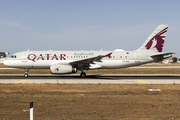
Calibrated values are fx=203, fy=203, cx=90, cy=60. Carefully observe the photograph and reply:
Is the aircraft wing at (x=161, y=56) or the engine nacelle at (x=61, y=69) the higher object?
the aircraft wing at (x=161, y=56)

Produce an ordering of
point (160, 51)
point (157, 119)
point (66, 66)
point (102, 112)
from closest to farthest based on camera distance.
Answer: point (157, 119)
point (102, 112)
point (66, 66)
point (160, 51)

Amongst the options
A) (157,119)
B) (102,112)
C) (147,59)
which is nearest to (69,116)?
(102,112)

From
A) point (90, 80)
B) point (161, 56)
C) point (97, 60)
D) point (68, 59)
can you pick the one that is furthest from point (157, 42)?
point (68, 59)

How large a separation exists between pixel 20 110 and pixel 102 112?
4.55 meters

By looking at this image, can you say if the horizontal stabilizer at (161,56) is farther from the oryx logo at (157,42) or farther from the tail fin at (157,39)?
the oryx logo at (157,42)

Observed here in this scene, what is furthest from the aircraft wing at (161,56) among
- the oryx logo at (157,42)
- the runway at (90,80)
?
the runway at (90,80)

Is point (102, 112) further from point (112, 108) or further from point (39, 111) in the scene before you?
point (39, 111)

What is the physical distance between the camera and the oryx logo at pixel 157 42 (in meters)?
34.8

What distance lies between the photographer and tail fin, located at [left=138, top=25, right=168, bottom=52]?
114ft

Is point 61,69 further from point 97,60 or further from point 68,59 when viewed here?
point 97,60

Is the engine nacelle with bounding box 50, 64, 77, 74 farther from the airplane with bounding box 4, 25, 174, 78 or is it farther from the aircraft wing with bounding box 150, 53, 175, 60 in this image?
the aircraft wing with bounding box 150, 53, 175, 60

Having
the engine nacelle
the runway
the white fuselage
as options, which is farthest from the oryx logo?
the engine nacelle

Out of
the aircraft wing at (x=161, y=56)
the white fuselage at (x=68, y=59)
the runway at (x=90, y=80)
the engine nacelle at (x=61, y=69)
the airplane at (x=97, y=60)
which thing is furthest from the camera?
the white fuselage at (x=68, y=59)

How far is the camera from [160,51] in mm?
35406
